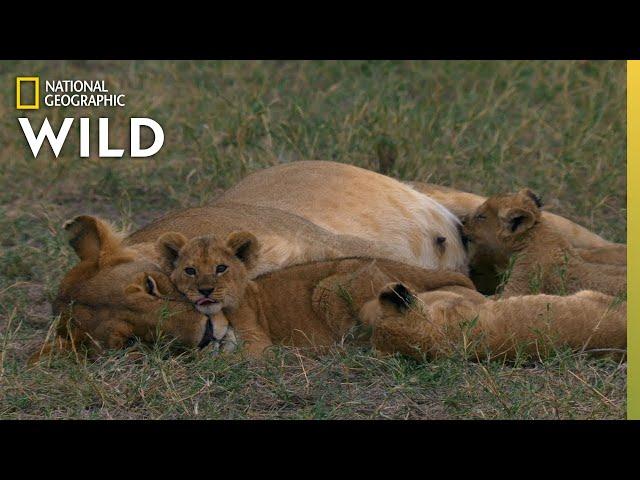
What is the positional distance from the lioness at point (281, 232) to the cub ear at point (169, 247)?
5 cm

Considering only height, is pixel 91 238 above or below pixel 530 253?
above

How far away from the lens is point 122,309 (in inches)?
204

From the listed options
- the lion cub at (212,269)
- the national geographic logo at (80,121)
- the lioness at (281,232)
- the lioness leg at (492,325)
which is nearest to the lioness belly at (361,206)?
the lioness at (281,232)

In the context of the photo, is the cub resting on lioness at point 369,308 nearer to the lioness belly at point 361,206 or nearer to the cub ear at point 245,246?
the cub ear at point 245,246

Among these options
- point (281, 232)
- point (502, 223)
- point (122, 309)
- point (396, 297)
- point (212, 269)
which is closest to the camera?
point (396, 297)

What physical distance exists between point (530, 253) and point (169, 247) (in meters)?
1.73

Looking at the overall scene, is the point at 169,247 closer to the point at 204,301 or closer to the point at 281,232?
the point at 204,301

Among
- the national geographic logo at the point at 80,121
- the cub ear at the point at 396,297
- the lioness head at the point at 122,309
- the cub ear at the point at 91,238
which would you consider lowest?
the lioness head at the point at 122,309

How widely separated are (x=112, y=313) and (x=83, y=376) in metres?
0.26

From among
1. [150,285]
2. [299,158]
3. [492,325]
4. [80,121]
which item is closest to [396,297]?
[492,325]

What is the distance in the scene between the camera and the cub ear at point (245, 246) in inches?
214

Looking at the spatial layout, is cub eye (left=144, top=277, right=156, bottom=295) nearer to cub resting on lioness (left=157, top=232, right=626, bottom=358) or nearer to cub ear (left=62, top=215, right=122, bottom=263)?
cub resting on lioness (left=157, top=232, right=626, bottom=358)

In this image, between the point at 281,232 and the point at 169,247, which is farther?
the point at 281,232

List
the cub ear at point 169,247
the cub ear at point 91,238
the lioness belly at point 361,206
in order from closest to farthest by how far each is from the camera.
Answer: the cub ear at point 169,247 → the cub ear at point 91,238 → the lioness belly at point 361,206
